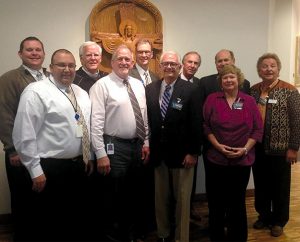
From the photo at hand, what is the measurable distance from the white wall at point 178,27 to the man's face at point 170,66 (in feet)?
4.02

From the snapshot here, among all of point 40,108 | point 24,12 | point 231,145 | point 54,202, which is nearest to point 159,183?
point 231,145

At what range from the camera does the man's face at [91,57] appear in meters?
2.80

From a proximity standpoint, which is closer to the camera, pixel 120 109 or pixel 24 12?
pixel 120 109

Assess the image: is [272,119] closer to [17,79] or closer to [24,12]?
[17,79]

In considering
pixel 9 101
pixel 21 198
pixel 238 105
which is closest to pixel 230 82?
pixel 238 105

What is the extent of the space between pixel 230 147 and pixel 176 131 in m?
0.42

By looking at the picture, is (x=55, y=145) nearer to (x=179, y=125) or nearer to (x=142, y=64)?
(x=179, y=125)

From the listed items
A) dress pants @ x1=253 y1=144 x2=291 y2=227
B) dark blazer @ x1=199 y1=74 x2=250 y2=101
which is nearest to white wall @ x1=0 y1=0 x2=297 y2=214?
dark blazer @ x1=199 y1=74 x2=250 y2=101

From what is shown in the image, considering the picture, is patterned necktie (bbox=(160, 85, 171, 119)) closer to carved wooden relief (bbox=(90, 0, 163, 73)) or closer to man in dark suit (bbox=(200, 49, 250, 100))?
man in dark suit (bbox=(200, 49, 250, 100))

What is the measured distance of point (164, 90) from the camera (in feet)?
8.68

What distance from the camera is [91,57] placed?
2803 millimetres

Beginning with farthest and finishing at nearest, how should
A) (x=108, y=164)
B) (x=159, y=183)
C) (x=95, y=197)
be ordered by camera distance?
1. (x=95, y=197)
2. (x=159, y=183)
3. (x=108, y=164)

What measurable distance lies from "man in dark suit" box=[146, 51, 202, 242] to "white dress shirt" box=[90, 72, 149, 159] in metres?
0.20

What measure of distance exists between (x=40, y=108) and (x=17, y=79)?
55cm
